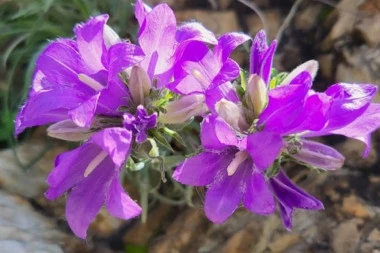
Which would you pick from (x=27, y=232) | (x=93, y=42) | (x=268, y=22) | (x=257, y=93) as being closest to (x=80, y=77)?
(x=93, y=42)

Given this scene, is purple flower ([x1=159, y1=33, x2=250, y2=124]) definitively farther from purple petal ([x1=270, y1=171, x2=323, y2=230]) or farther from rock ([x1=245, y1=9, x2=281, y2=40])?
rock ([x1=245, y1=9, x2=281, y2=40])

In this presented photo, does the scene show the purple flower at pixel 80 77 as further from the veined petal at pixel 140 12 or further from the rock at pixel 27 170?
the rock at pixel 27 170

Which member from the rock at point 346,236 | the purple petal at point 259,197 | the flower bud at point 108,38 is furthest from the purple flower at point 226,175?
the rock at point 346,236

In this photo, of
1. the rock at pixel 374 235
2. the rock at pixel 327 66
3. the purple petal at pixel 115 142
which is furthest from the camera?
the rock at pixel 327 66

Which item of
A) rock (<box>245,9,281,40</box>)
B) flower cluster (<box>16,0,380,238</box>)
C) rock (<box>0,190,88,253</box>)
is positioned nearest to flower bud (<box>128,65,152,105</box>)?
flower cluster (<box>16,0,380,238</box>)

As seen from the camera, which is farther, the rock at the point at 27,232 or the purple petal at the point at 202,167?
the rock at the point at 27,232

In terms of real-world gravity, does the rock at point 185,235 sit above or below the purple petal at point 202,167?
below
